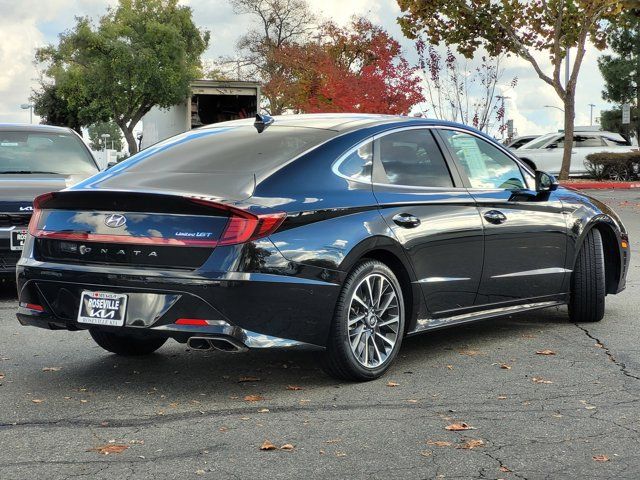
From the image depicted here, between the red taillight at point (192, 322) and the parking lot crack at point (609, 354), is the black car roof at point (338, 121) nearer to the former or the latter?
the red taillight at point (192, 322)

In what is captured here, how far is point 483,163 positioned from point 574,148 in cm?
2896

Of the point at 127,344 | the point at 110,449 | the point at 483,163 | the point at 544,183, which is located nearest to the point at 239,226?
the point at 110,449

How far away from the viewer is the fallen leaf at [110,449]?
15.4 ft

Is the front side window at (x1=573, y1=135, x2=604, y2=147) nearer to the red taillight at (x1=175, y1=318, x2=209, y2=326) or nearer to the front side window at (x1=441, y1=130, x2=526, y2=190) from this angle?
the front side window at (x1=441, y1=130, x2=526, y2=190)

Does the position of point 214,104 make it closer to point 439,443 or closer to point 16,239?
point 16,239

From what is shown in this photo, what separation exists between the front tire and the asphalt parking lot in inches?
5.0

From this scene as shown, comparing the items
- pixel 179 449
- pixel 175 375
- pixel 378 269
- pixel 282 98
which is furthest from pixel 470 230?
pixel 282 98

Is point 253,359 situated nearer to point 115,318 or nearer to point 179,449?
point 115,318

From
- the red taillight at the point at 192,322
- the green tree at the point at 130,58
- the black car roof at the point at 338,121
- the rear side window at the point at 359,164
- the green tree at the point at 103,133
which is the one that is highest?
the green tree at the point at 130,58

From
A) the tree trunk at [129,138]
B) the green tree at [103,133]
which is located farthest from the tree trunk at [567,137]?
the green tree at [103,133]

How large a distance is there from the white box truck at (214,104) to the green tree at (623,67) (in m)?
25.6

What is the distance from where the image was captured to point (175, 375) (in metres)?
6.38

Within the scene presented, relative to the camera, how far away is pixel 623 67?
53.8m

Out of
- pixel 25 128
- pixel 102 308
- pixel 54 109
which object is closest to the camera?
pixel 102 308
